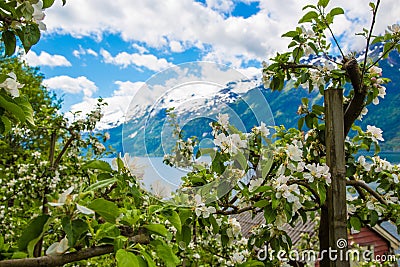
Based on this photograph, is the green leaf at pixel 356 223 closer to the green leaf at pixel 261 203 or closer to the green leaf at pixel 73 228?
the green leaf at pixel 261 203

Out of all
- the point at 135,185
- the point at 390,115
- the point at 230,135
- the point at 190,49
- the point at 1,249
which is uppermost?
the point at 390,115

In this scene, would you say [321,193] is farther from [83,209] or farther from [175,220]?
[83,209]

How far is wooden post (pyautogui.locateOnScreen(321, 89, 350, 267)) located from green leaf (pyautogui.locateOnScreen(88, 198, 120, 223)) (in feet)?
3.37

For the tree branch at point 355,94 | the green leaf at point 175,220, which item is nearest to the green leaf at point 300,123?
the tree branch at point 355,94

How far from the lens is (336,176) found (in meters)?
1.48

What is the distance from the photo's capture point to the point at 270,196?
125 cm

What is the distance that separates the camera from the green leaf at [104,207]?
0.65m

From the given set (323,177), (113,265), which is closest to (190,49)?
(323,177)

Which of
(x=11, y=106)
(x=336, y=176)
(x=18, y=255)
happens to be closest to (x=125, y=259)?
(x=18, y=255)

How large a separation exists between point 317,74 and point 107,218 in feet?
3.91

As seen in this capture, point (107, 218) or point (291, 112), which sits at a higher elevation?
point (291, 112)

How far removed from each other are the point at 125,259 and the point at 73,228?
99mm

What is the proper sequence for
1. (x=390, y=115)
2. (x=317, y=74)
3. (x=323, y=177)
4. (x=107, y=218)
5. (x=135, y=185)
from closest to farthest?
(x=107, y=218)
(x=135, y=185)
(x=323, y=177)
(x=317, y=74)
(x=390, y=115)

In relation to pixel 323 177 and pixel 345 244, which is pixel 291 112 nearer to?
pixel 323 177
